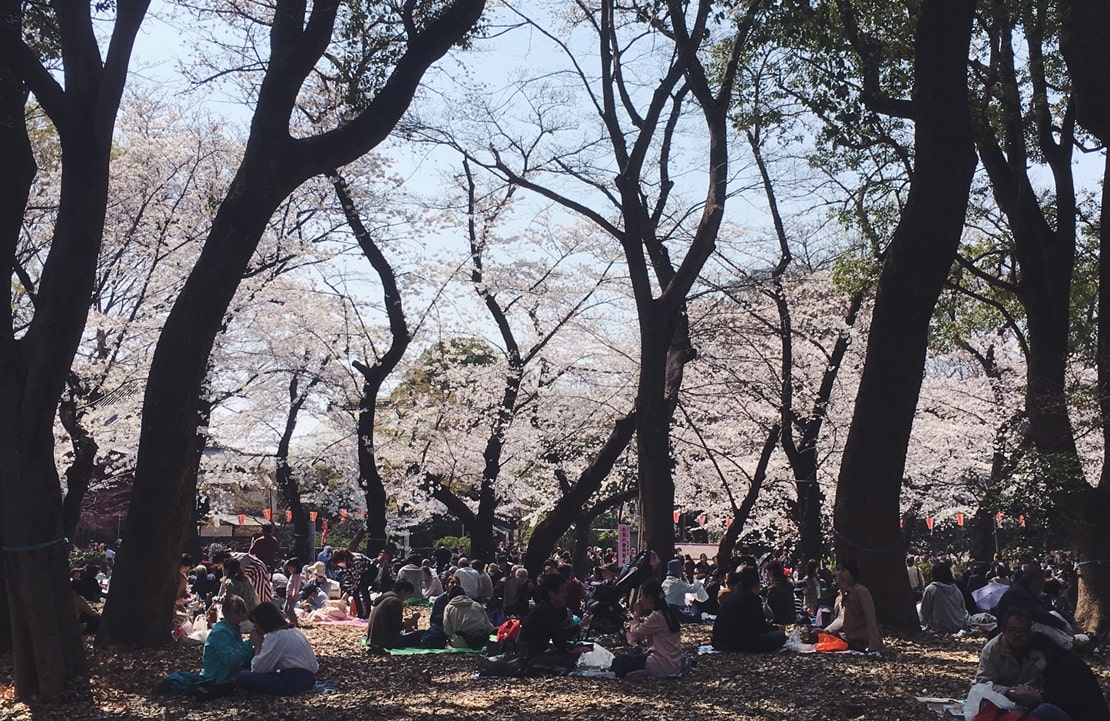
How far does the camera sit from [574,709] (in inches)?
271

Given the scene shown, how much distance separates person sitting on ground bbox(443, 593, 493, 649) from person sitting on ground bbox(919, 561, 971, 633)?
4904mm

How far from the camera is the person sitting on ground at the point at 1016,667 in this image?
17.5ft

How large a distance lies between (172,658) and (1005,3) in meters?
10.6

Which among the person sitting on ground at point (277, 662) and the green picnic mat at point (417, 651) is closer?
the person sitting on ground at point (277, 662)

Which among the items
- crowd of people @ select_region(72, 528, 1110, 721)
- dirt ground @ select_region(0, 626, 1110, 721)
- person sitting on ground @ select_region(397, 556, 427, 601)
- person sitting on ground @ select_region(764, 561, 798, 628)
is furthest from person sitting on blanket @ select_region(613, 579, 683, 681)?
person sitting on ground @ select_region(397, 556, 427, 601)

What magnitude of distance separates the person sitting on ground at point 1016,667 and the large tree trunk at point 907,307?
3.96 meters

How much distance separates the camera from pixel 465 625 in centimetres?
1091

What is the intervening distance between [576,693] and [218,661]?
8.92 feet

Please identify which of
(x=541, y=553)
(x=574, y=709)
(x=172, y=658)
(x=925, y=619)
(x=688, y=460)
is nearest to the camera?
(x=574, y=709)

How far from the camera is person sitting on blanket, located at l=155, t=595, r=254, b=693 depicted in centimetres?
767

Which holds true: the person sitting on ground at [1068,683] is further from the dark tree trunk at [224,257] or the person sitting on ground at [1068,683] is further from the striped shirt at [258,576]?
the striped shirt at [258,576]

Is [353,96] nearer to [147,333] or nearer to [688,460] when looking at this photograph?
[147,333]

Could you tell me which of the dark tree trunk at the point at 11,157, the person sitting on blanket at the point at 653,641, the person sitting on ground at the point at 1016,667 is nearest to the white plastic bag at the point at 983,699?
the person sitting on ground at the point at 1016,667

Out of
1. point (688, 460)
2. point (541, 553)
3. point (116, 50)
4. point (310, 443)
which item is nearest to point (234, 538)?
point (310, 443)
